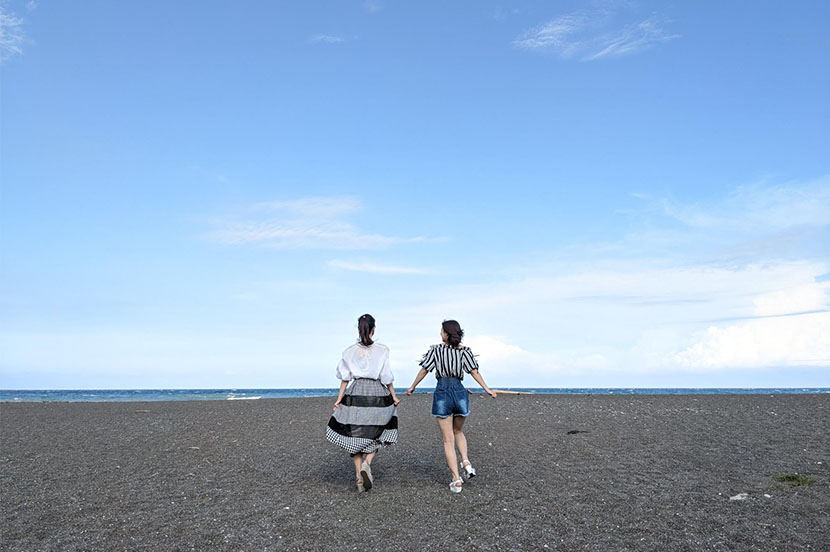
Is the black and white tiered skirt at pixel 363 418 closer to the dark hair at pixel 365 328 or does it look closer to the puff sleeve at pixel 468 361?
the dark hair at pixel 365 328

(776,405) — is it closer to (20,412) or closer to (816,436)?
(816,436)

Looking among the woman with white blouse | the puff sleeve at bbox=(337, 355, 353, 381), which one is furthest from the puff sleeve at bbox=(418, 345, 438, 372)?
the puff sleeve at bbox=(337, 355, 353, 381)

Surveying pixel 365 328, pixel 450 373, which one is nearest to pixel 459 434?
pixel 450 373

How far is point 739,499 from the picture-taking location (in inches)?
352

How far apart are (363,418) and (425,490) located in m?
1.47

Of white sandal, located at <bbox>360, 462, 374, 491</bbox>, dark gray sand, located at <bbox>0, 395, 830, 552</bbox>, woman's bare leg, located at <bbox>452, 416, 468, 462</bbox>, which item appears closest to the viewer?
dark gray sand, located at <bbox>0, 395, 830, 552</bbox>

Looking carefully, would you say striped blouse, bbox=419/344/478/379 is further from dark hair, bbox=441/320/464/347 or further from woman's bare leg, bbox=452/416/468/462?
woman's bare leg, bbox=452/416/468/462

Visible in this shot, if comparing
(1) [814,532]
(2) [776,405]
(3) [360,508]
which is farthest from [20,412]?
(2) [776,405]

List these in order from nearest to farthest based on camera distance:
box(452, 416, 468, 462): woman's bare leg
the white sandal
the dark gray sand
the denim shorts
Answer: the dark gray sand, the white sandal, the denim shorts, box(452, 416, 468, 462): woman's bare leg

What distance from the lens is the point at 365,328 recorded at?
9.55 m

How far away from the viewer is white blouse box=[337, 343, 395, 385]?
968 centimetres

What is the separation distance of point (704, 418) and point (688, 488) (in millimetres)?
10258

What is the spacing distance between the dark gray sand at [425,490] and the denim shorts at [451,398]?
47.6 inches

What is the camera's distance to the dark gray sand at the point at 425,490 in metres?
7.23
